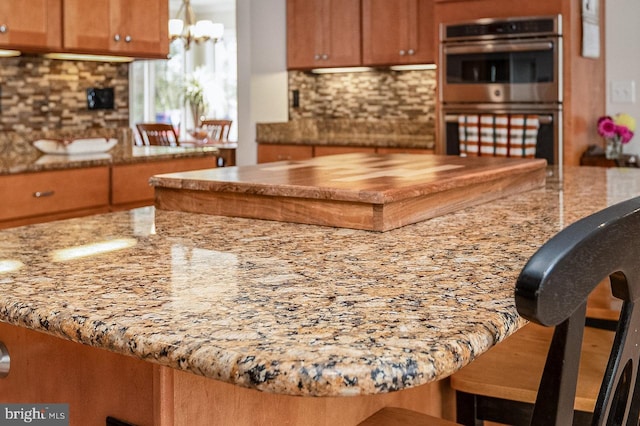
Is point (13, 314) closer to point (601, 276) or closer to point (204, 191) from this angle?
point (601, 276)

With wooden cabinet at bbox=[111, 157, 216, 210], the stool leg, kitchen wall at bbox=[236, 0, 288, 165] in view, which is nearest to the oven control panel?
kitchen wall at bbox=[236, 0, 288, 165]

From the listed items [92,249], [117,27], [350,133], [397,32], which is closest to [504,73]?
[397,32]

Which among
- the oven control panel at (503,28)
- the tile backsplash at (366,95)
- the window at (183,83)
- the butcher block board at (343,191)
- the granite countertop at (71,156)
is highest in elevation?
the window at (183,83)

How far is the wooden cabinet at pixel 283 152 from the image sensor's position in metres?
5.31

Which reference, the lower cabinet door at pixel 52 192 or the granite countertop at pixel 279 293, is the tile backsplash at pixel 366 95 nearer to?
the lower cabinet door at pixel 52 192

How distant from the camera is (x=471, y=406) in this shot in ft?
4.77

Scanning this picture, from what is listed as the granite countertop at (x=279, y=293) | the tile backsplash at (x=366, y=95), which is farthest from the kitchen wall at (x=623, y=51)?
the granite countertop at (x=279, y=293)

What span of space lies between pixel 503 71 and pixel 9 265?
3.81 m

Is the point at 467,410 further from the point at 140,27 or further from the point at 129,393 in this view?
the point at 140,27

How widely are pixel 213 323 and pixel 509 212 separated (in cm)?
99

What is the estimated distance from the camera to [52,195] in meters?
3.21

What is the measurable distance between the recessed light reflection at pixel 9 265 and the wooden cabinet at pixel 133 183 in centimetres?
237

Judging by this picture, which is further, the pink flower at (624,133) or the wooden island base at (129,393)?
the pink flower at (624,133)

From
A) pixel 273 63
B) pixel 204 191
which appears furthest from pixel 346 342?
pixel 273 63
